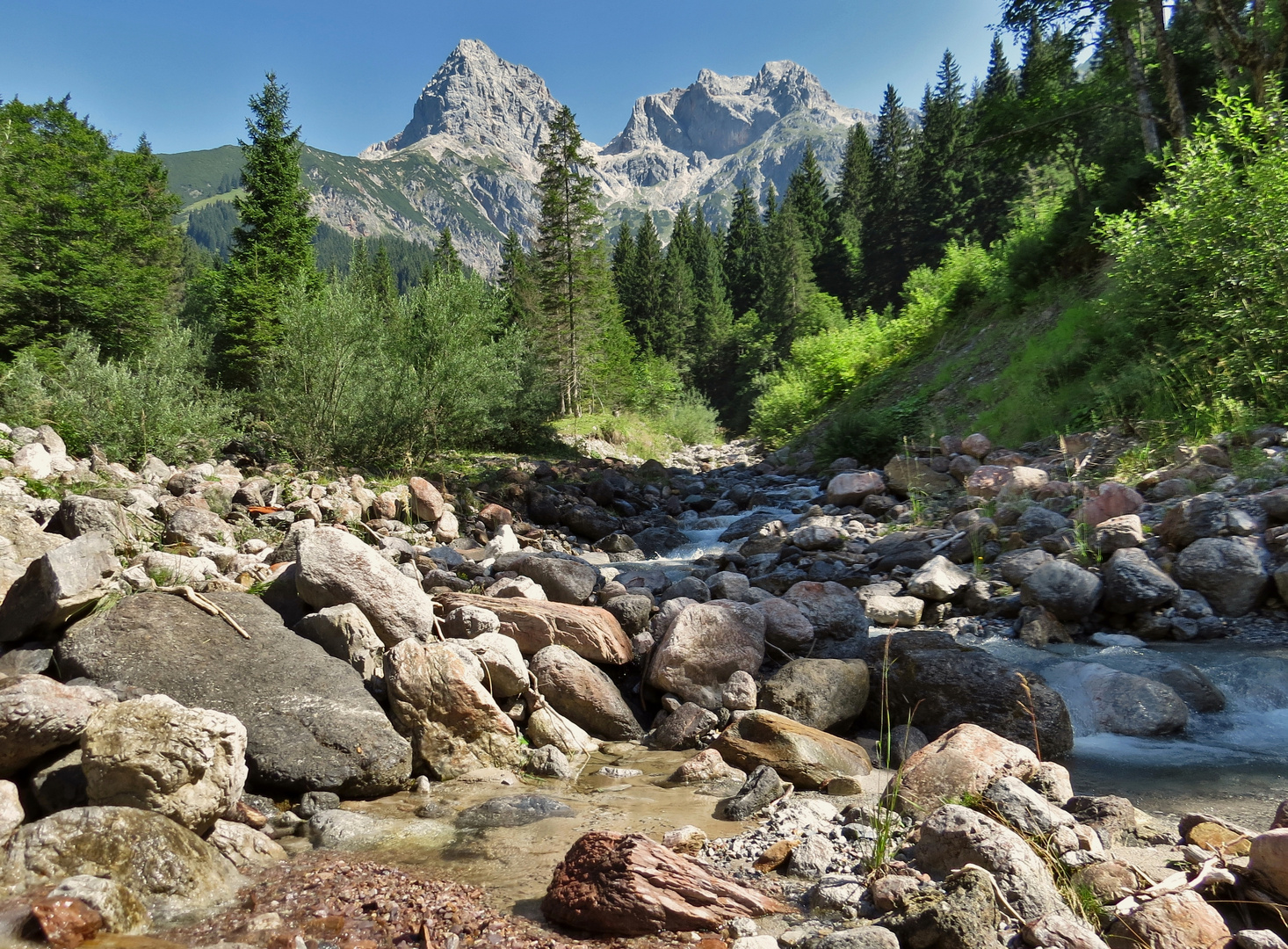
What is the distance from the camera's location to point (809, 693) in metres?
5.11

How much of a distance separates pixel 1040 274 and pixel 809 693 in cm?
1785

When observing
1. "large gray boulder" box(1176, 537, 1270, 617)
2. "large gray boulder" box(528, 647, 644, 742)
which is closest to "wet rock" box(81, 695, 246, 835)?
"large gray boulder" box(528, 647, 644, 742)

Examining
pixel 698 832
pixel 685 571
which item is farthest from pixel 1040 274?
pixel 698 832

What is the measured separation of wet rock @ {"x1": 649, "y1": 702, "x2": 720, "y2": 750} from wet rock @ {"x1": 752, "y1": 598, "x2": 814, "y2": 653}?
1051 mm

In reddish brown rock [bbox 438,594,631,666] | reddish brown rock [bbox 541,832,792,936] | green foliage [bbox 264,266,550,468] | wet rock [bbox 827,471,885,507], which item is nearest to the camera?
reddish brown rock [bbox 541,832,792,936]

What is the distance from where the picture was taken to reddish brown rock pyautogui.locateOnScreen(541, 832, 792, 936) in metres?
2.70

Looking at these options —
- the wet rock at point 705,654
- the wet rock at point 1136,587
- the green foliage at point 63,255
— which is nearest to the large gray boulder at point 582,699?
the wet rock at point 705,654

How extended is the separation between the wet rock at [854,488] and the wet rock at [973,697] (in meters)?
8.60

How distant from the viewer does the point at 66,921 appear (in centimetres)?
251

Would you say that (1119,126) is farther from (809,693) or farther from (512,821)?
(512,821)

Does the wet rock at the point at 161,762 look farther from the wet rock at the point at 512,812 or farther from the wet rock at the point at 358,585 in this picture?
the wet rock at the point at 358,585

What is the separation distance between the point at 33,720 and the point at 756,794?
3700 millimetres

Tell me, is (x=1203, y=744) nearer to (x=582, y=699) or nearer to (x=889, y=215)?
(x=582, y=699)

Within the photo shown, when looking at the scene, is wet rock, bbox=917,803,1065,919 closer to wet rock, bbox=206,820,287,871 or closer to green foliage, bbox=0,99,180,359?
wet rock, bbox=206,820,287,871
